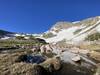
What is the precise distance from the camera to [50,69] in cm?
3822

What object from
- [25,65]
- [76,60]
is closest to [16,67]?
[25,65]

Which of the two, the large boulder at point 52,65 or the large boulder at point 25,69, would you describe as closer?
the large boulder at point 25,69

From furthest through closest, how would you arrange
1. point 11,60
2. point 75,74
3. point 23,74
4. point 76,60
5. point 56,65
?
1. point 76,60
2. point 56,65
3. point 75,74
4. point 11,60
5. point 23,74

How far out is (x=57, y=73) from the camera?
38.5 metres

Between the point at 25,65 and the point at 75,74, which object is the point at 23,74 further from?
the point at 75,74

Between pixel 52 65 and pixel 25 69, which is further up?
pixel 52 65

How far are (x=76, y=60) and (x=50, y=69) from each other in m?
18.2

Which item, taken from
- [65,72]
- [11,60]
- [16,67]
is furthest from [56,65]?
[16,67]

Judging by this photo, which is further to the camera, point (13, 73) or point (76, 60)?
point (76, 60)

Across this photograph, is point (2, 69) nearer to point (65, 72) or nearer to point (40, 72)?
point (40, 72)

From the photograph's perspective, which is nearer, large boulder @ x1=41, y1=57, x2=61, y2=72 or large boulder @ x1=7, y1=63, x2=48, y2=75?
large boulder @ x1=7, y1=63, x2=48, y2=75

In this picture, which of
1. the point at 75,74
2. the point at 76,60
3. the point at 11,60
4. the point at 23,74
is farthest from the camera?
the point at 76,60

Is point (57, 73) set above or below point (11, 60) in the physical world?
below

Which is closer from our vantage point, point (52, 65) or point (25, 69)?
point (25, 69)
